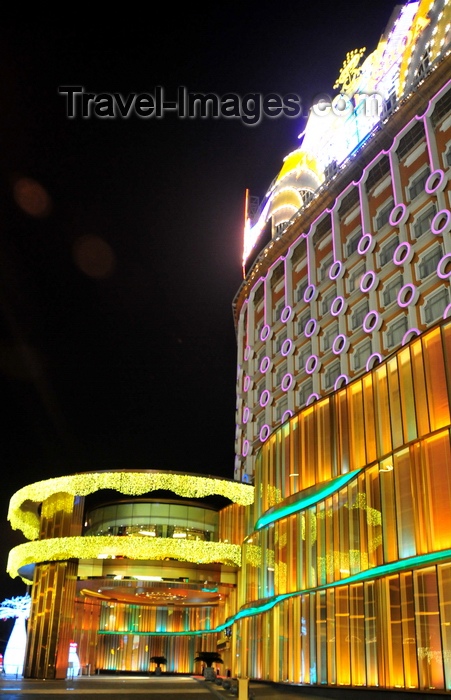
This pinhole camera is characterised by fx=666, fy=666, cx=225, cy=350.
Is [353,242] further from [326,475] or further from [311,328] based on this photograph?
[326,475]

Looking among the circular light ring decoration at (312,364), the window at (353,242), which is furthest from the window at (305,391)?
the window at (353,242)

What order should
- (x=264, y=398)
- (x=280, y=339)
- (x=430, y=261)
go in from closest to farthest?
(x=430, y=261) < (x=280, y=339) < (x=264, y=398)

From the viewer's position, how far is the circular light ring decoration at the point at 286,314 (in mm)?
53903

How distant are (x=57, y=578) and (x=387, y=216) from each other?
98.9 feet

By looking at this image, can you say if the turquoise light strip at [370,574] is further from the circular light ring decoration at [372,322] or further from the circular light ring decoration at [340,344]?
the circular light ring decoration at [372,322]

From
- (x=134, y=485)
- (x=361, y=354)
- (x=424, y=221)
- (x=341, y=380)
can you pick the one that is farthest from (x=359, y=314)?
(x=134, y=485)

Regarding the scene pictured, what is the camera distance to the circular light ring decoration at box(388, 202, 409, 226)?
1609 inches

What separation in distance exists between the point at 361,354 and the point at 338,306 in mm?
4528

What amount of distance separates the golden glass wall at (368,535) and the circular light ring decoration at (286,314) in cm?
2284


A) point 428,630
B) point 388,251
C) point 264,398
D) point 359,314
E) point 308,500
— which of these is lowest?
point 428,630

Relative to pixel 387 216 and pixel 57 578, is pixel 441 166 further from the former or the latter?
pixel 57 578

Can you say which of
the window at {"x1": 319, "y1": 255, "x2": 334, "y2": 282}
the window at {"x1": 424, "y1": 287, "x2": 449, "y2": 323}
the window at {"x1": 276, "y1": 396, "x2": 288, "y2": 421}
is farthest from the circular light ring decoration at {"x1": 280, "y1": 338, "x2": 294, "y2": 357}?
the window at {"x1": 424, "y1": 287, "x2": 449, "y2": 323}

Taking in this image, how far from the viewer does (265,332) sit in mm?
58156

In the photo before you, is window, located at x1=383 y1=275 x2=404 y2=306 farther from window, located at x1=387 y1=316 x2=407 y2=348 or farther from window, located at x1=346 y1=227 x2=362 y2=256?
window, located at x1=346 y1=227 x2=362 y2=256
